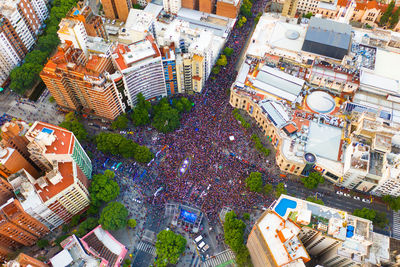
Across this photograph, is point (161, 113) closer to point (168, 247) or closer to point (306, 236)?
point (168, 247)

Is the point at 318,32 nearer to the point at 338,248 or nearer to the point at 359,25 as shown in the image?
the point at 359,25

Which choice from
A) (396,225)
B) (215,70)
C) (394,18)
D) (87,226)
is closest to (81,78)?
(87,226)

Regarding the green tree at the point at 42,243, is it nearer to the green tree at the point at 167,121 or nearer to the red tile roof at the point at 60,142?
the red tile roof at the point at 60,142

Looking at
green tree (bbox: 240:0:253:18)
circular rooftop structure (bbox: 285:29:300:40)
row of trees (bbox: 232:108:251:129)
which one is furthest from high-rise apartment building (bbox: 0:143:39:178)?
green tree (bbox: 240:0:253:18)

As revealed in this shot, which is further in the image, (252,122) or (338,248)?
(252,122)

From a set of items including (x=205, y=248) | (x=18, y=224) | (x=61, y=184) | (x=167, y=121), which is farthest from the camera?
(x=167, y=121)

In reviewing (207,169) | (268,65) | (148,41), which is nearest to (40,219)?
(207,169)

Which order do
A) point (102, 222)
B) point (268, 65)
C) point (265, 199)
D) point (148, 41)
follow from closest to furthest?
1. point (102, 222)
2. point (265, 199)
3. point (148, 41)
4. point (268, 65)
